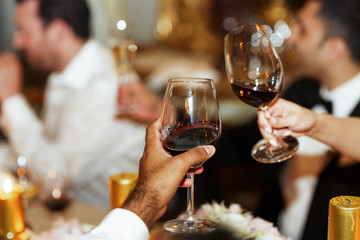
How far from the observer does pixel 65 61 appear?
8.86 ft

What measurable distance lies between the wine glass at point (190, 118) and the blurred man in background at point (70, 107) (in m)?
1.34

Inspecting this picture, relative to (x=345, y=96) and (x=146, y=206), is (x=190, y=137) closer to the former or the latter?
(x=146, y=206)

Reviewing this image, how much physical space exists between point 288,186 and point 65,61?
1.49 meters

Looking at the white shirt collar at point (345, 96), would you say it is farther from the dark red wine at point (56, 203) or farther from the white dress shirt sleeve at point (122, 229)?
the white dress shirt sleeve at point (122, 229)

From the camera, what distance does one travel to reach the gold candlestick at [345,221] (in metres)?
0.82

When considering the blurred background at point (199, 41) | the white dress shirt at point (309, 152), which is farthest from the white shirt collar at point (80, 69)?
the white dress shirt at point (309, 152)

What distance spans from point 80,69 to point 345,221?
2067mm

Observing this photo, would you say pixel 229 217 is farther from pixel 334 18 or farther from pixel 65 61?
pixel 65 61

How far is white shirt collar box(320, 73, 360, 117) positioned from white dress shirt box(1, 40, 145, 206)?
42.2 inches

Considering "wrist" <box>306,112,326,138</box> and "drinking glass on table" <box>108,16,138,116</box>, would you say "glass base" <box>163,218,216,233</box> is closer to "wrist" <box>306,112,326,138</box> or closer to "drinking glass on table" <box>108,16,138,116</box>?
"wrist" <box>306,112,326,138</box>

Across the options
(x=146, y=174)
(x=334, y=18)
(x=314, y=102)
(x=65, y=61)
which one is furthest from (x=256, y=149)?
(x=65, y=61)

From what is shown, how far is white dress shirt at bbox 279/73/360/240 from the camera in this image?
6.53 ft

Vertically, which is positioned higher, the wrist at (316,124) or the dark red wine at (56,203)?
the wrist at (316,124)

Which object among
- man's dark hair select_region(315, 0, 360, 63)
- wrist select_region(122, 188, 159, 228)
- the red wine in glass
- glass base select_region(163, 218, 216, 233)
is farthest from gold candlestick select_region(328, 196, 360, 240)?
man's dark hair select_region(315, 0, 360, 63)
